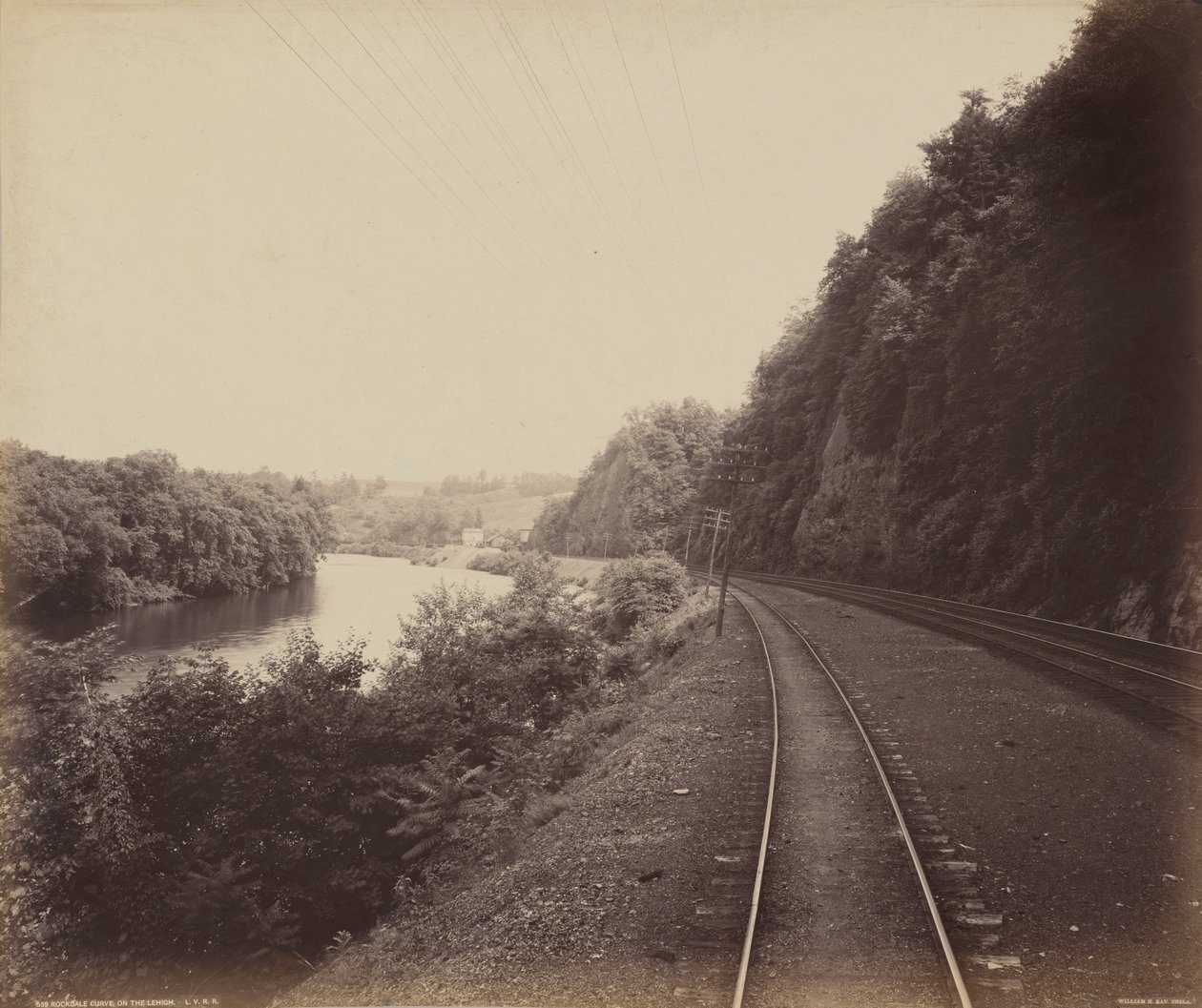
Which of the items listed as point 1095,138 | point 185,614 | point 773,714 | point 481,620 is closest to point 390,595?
point 185,614

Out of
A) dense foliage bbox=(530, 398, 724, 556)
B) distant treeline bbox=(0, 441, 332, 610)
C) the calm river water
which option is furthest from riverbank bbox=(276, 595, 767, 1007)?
dense foliage bbox=(530, 398, 724, 556)

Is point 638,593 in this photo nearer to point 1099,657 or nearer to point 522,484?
point 1099,657

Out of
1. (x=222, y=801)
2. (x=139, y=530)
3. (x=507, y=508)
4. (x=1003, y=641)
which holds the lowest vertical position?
(x=222, y=801)

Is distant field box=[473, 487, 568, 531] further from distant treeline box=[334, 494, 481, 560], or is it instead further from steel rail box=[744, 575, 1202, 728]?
steel rail box=[744, 575, 1202, 728]

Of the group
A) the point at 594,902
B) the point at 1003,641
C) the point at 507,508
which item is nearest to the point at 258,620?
the point at 1003,641

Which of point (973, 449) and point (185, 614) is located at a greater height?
point (973, 449)

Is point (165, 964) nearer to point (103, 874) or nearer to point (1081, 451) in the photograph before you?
point (103, 874)
